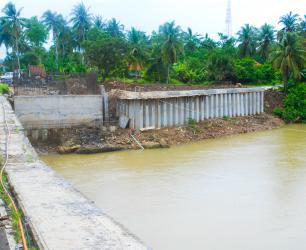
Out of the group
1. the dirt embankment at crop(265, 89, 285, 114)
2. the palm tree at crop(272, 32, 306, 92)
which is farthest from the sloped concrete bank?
the palm tree at crop(272, 32, 306, 92)

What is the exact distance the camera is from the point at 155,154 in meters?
22.7

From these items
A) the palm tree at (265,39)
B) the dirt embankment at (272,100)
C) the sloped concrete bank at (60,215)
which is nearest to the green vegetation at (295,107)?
the dirt embankment at (272,100)

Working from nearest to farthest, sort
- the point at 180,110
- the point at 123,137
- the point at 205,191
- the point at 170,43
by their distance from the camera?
the point at 205,191 < the point at 123,137 < the point at 180,110 < the point at 170,43

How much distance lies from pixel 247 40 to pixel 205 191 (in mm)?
38782

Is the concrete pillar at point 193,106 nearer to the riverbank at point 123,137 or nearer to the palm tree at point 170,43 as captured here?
the riverbank at point 123,137

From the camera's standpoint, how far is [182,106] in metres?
28.3

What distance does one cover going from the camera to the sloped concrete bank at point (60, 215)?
6656mm

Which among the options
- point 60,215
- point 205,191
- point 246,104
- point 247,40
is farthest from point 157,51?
point 60,215

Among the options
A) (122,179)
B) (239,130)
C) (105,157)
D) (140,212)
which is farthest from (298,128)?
(140,212)

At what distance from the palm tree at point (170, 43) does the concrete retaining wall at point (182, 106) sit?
28.4ft

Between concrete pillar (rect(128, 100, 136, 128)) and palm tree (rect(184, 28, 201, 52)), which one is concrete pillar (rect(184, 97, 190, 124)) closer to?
concrete pillar (rect(128, 100, 136, 128))

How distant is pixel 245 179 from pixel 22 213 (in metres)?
10.9

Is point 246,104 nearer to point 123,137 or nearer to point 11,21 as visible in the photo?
point 123,137

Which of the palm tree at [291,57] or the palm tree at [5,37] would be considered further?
the palm tree at [5,37]
